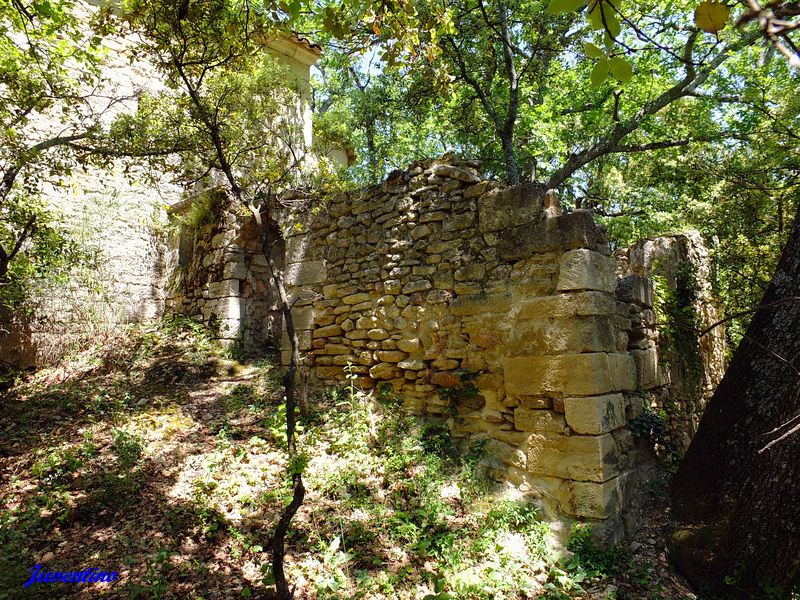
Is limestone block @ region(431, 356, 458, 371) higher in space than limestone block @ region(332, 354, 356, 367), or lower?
higher

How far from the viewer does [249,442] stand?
4.79 meters

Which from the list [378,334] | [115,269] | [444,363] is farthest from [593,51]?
[115,269]

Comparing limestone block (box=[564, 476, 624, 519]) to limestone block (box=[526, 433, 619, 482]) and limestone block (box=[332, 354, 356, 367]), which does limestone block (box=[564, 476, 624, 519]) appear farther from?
limestone block (box=[332, 354, 356, 367])

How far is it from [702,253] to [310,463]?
537 cm

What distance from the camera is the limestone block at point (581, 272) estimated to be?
153 inches

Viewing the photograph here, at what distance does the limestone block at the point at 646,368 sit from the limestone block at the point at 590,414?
89 centimetres

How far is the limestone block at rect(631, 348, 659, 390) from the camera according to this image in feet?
15.0

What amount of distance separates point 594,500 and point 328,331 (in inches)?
132

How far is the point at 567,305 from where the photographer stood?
3914 millimetres

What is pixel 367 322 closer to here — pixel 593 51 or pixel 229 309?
pixel 229 309

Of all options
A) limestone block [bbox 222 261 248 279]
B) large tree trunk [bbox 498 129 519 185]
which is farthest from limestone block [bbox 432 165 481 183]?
large tree trunk [bbox 498 129 519 185]

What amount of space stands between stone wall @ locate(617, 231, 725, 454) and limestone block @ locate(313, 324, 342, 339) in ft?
10.3

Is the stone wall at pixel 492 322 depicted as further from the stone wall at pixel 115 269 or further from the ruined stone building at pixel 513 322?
the stone wall at pixel 115 269

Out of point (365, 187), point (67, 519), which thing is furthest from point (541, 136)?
point (67, 519)
